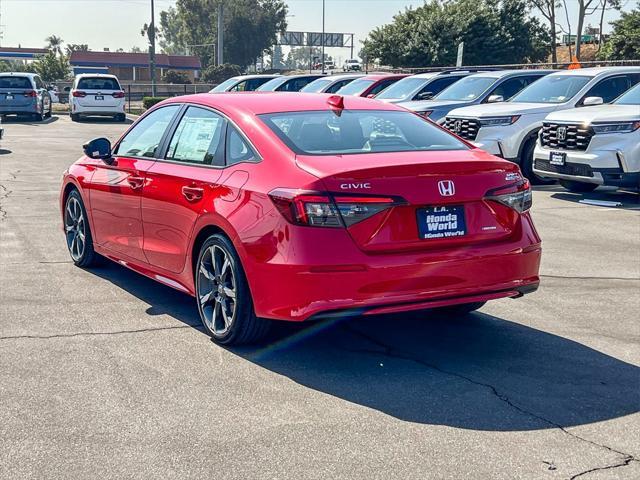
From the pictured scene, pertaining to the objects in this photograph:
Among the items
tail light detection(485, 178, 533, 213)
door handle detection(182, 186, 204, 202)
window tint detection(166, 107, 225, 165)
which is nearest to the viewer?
tail light detection(485, 178, 533, 213)

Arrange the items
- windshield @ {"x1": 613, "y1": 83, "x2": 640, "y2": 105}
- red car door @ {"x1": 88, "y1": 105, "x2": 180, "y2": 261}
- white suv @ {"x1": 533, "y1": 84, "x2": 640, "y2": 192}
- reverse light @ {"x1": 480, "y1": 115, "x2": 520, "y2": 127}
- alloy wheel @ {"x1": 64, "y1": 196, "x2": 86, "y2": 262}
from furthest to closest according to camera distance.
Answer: reverse light @ {"x1": 480, "y1": 115, "x2": 520, "y2": 127}, windshield @ {"x1": 613, "y1": 83, "x2": 640, "y2": 105}, white suv @ {"x1": 533, "y1": 84, "x2": 640, "y2": 192}, alloy wheel @ {"x1": 64, "y1": 196, "x2": 86, "y2": 262}, red car door @ {"x1": 88, "y1": 105, "x2": 180, "y2": 261}

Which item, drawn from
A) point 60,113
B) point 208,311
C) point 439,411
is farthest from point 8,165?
point 60,113

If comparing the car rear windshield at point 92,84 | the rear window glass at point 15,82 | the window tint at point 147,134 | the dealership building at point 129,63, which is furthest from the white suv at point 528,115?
the dealership building at point 129,63

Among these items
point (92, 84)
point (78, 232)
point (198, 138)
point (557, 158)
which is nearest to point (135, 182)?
point (198, 138)

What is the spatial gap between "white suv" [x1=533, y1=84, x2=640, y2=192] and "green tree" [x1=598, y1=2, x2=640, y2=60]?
1230 inches

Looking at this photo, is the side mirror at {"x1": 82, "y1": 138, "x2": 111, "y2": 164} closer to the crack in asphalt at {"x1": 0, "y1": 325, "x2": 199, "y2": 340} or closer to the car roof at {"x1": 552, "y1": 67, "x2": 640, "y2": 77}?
the crack in asphalt at {"x1": 0, "y1": 325, "x2": 199, "y2": 340}

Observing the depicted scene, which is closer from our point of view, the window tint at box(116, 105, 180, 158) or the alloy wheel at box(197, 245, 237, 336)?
the alloy wheel at box(197, 245, 237, 336)

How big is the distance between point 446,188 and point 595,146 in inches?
330

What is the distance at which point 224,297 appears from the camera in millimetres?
5922

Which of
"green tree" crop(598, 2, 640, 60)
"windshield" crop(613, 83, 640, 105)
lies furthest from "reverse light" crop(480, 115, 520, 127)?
"green tree" crop(598, 2, 640, 60)

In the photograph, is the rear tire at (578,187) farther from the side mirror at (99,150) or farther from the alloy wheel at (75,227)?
the side mirror at (99,150)

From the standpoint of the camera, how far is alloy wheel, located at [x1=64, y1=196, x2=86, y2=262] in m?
8.26

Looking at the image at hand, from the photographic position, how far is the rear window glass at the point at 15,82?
3203cm

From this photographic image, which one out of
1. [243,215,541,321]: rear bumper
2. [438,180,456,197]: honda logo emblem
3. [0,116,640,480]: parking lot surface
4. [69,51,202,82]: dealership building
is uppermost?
[69,51,202,82]: dealership building
